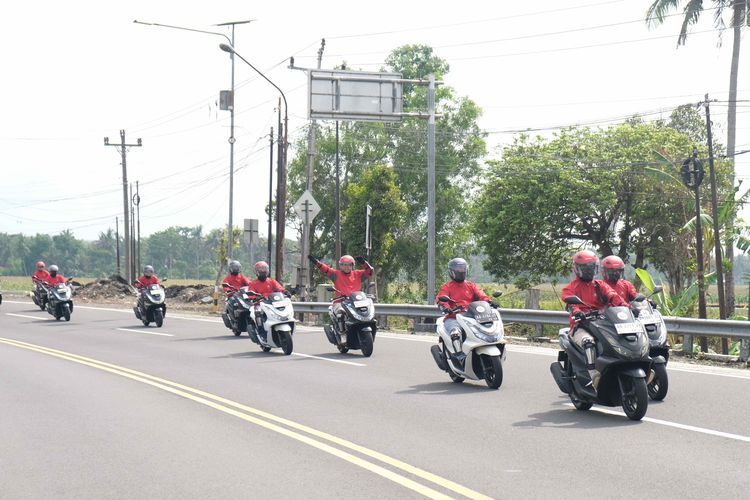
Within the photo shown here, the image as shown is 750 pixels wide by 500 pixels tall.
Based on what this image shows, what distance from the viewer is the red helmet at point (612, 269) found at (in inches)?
431

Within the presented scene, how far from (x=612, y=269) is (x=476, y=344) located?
2.40 m

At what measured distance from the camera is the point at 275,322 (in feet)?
60.3

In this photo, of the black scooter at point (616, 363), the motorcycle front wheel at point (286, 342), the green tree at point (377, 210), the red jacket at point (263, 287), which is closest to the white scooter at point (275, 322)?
the motorcycle front wheel at point (286, 342)

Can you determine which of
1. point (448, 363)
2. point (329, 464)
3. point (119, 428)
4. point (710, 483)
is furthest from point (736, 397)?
point (119, 428)

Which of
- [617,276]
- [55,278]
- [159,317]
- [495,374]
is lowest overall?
[495,374]

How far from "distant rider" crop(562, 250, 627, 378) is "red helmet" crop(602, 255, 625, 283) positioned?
90mm

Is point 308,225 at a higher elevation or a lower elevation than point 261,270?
higher

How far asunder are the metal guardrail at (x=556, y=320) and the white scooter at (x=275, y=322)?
5191 millimetres

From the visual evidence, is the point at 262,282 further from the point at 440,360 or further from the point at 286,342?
the point at 440,360

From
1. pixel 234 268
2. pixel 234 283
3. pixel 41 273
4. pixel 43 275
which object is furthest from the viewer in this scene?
pixel 41 273

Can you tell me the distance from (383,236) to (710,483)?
48.9 m

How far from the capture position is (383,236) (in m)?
56.0

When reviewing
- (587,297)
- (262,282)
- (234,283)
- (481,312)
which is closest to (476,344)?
(481,312)

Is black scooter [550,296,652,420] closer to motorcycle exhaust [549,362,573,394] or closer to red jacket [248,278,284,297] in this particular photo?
motorcycle exhaust [549,362,573,394]
